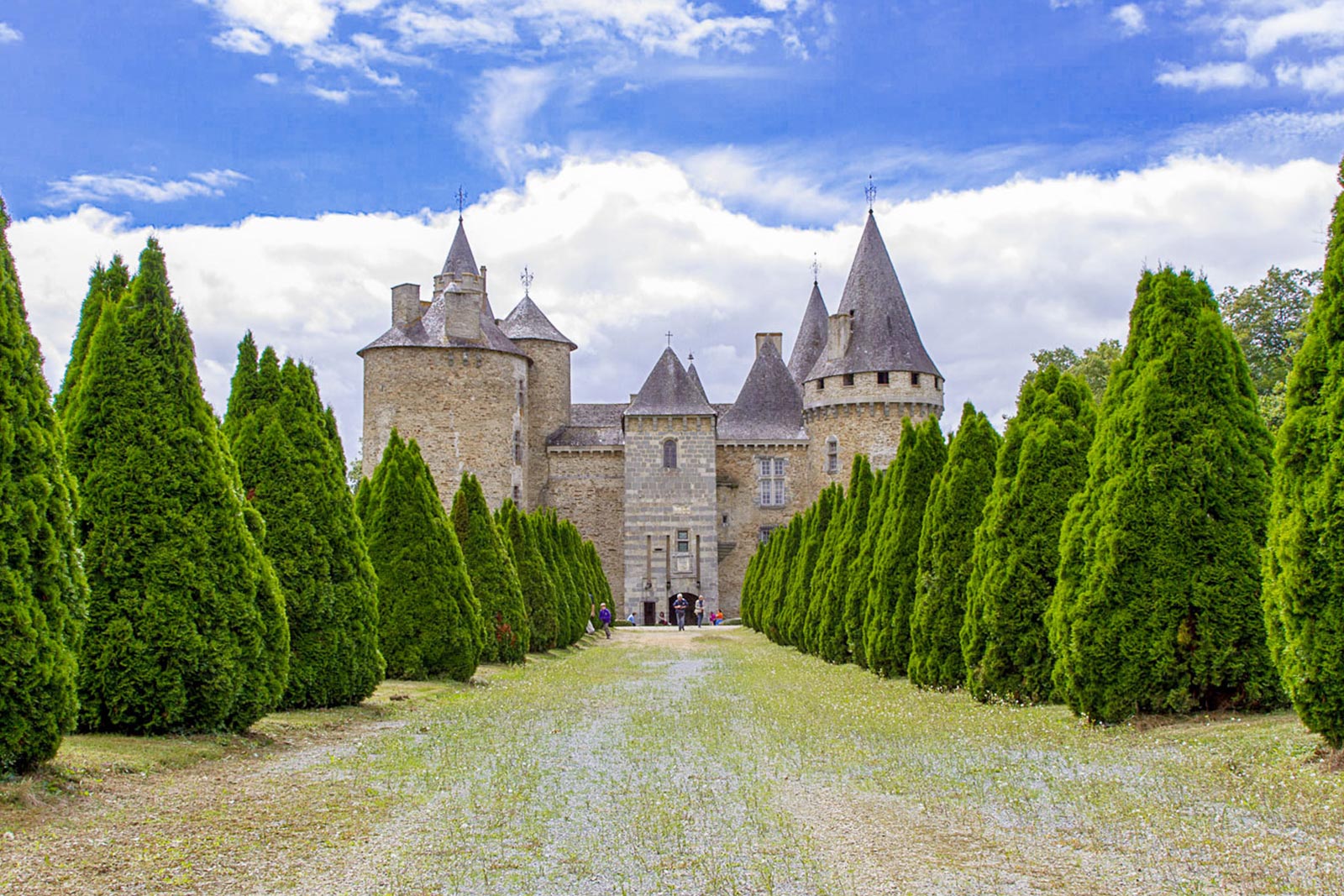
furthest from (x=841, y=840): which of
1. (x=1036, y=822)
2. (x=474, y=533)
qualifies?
(x=474, y=533)

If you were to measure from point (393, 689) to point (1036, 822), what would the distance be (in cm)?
973

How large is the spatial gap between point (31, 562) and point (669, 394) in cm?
4672

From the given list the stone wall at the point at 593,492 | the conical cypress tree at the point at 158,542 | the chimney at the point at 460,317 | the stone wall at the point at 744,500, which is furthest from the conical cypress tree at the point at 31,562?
the stone wall at the point at 744,500

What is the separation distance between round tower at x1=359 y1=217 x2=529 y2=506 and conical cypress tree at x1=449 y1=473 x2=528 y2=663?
27.0 meters

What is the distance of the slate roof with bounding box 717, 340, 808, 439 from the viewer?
184 feet

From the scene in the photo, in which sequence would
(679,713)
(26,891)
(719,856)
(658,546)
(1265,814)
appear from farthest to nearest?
(658,546)
(679,713)
(1265,814)
(719,856)
(26,891)

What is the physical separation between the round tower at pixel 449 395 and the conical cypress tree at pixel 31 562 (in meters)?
40.4

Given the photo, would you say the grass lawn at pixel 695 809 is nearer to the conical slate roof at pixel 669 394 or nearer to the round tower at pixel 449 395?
the round tower at pixel 449 395

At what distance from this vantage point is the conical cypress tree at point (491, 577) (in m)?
20.5

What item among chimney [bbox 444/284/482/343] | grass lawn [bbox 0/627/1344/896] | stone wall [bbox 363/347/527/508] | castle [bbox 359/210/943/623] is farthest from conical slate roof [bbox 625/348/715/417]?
grass lawn [bbox 0/627/1344/896]

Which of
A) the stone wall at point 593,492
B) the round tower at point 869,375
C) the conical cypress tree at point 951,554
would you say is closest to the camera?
the conical cypress tree at point 951,554

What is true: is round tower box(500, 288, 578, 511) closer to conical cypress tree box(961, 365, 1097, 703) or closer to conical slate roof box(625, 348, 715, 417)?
conical slate roof box(625, 348, 715, 417)

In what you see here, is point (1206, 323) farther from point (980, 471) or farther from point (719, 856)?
point (719, 856)

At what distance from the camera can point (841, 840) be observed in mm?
6137
